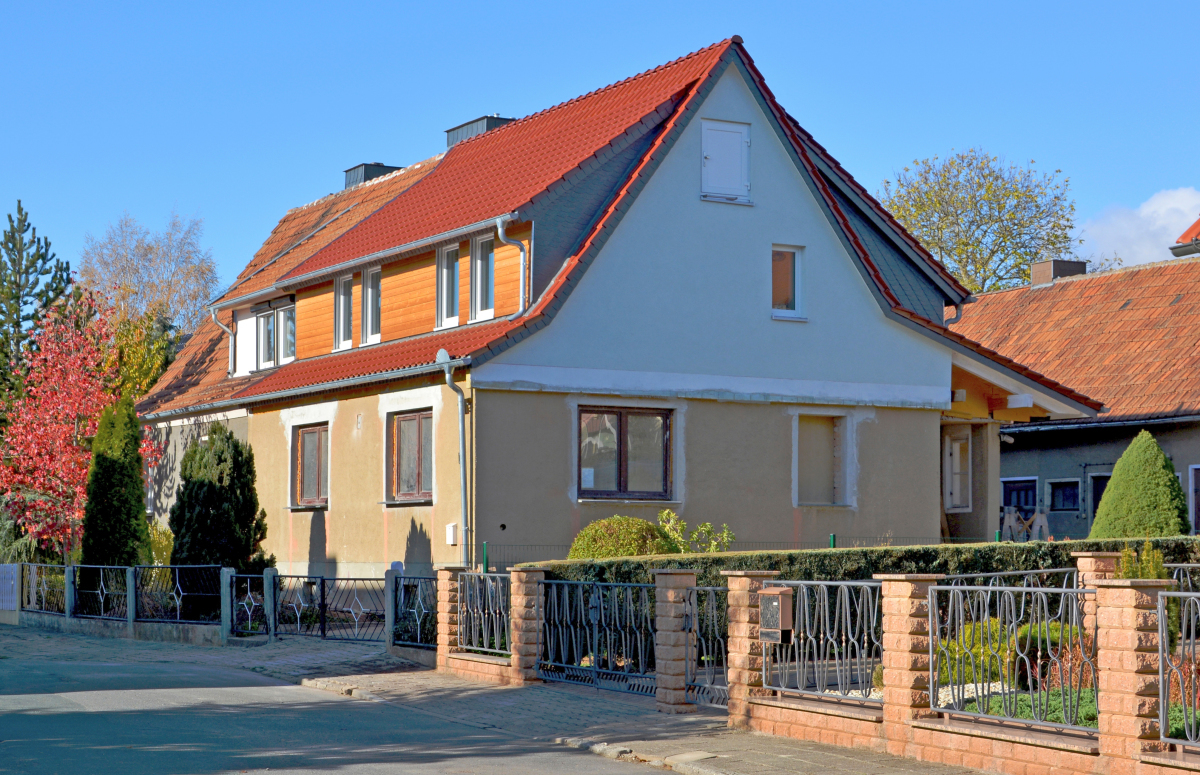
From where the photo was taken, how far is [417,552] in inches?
885

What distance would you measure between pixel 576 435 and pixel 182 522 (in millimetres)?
6527

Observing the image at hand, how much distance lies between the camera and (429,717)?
1381cm

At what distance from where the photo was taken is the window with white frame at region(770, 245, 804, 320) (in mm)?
24422

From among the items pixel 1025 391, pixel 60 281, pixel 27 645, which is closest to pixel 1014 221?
pixel 1025 391

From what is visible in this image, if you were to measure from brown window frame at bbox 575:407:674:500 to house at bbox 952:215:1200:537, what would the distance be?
1122cm

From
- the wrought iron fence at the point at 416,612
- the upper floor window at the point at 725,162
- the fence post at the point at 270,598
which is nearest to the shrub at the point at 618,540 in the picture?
the wrought iron fence at the point at 416,612

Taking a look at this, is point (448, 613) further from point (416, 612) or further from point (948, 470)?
point (948, 470)

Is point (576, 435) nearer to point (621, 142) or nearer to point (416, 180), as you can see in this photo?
point (621, 142)

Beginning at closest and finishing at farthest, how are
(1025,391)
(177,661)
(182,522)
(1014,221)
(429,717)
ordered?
(429,717), (177,661), (182,522), (1025,391), (1014,221)

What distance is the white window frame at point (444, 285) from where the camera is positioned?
79.0 feet

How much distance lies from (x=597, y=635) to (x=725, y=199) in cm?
1079

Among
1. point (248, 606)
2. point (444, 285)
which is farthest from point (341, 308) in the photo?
point (248, 606)

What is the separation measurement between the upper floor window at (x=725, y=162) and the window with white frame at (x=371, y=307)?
6.43 m

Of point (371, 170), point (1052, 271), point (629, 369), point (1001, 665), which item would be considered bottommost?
point (1001, 665)
